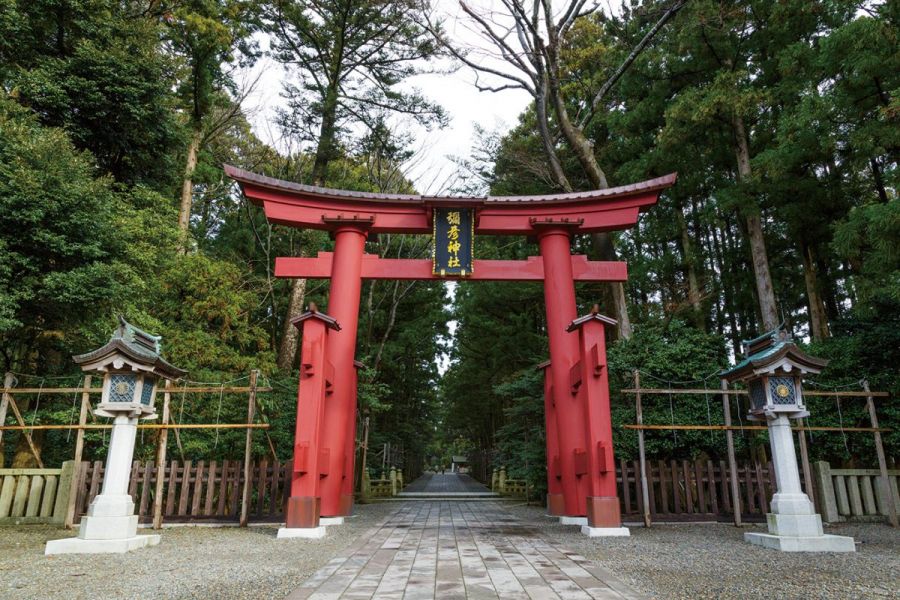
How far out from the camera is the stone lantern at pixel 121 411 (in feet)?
18.1

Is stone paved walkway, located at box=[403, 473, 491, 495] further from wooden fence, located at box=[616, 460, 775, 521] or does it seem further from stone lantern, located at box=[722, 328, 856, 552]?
stone lantern, located at box=[722, 328, 856, 552]

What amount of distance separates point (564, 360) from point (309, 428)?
4.27 m

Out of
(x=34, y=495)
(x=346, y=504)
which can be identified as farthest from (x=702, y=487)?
(x=34, y=495)

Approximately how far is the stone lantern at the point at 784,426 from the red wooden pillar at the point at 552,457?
321cm

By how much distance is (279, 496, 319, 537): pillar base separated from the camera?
21.3 feet

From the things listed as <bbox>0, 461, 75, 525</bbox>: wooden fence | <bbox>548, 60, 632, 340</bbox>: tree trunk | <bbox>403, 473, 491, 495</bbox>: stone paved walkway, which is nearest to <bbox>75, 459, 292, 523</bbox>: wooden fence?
<bbox>0, 461, 75, 525</bbox>: wooden fence

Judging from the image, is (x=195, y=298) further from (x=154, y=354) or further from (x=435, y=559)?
(x=435, y=559)

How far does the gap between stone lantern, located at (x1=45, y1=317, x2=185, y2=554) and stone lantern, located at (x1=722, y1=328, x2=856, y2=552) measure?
7.32 m

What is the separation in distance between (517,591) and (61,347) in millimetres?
8810

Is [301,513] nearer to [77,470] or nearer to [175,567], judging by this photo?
[175,567]

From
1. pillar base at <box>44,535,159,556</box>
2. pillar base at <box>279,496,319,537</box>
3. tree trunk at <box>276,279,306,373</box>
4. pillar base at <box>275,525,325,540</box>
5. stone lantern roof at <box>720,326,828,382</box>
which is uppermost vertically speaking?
tree trunk at <box>276,279,306,373</box>

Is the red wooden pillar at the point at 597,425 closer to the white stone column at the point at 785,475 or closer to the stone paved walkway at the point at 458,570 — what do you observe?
the stone paved walkway at the point at 458,570

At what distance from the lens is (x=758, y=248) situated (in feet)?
35.6

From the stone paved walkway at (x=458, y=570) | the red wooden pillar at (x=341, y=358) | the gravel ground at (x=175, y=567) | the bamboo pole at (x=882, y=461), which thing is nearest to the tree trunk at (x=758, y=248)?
the bamboo pole at (x=882, y=461)
